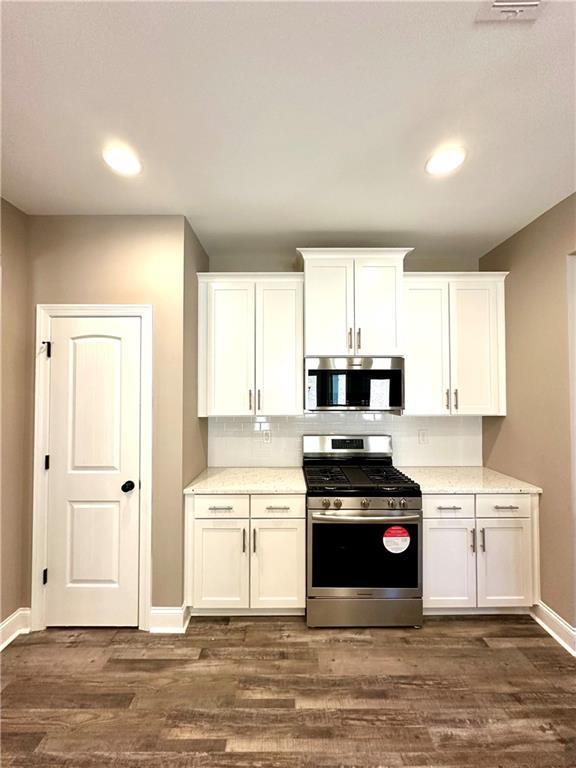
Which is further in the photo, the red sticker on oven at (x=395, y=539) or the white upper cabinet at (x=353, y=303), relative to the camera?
the white upper cabinet at (x=353, y=303)

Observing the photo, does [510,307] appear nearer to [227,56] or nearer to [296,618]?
[227,56]

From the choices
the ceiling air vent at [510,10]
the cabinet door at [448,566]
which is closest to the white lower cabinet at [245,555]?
the cabinet door at [448,566]

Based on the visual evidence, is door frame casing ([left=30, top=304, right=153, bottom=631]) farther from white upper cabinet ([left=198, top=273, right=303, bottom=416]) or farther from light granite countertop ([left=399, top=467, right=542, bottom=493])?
light granite countertop ([left=399, top=467, right=542, bottom=493])

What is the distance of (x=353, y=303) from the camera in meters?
2.89

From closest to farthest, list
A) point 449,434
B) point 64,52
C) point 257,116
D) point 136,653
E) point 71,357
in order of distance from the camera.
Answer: point 64,52
point 257,116
point 136,653
point 71,357
point 449,434

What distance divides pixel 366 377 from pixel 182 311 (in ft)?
4.83

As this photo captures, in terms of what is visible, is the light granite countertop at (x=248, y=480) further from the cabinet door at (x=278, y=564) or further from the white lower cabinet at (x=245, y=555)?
the cabinet door at (x=278, y=564)

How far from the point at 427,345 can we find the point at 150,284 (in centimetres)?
219

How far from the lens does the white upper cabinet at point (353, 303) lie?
289 cm

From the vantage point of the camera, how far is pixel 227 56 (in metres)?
1.35

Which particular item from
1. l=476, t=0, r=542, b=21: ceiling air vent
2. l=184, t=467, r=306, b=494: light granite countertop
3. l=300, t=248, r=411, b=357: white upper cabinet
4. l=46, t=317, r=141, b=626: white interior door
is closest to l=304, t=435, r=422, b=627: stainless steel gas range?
l=184, t=467, r=306, b=494: light granite countertop

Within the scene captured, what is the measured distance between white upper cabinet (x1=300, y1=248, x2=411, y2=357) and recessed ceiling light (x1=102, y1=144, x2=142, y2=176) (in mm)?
1320

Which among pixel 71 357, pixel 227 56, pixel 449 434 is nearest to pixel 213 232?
pixel 71 357

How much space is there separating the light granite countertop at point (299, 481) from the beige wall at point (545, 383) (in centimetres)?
21
